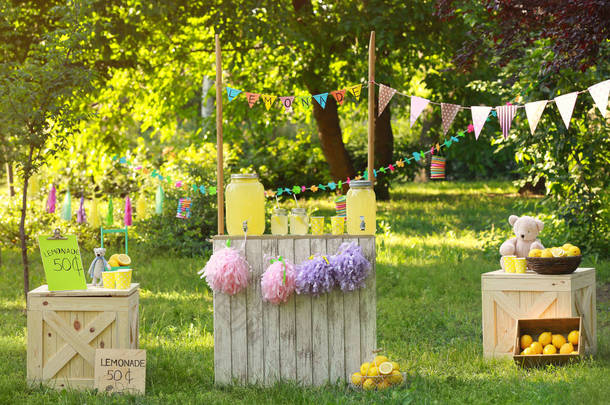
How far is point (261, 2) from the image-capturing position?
477 inches

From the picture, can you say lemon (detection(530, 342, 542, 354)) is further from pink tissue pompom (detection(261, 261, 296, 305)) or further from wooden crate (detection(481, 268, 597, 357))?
pink tissue pompom (detection(261, 261, 296, 305))

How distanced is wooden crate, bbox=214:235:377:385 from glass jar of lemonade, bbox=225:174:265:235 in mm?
88

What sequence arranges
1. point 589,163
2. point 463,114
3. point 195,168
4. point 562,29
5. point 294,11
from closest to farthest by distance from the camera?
1. point 562,29
2. point 589,163
3. point 195,168
4. point 294,11
5. point 463,114

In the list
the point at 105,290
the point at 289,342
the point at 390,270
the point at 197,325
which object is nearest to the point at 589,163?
the point at 390,270

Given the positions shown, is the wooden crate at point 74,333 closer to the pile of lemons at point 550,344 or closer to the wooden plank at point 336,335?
the wooden plank at point 336,335

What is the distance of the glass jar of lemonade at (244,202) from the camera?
4.75 meters

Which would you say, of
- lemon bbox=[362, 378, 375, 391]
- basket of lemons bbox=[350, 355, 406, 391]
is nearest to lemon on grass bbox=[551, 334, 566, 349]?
basket of lemons bbox=[350, 355, 406, 391]

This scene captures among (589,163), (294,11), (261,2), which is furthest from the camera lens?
(294,11)

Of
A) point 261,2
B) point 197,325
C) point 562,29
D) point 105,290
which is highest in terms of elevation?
point 261,2

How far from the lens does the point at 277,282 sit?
15.3 ft

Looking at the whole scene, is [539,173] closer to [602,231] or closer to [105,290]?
[602,231]

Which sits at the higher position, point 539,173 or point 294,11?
point 294,11

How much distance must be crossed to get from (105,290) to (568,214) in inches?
256

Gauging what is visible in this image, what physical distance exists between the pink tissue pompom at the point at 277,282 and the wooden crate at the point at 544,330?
169 cm
